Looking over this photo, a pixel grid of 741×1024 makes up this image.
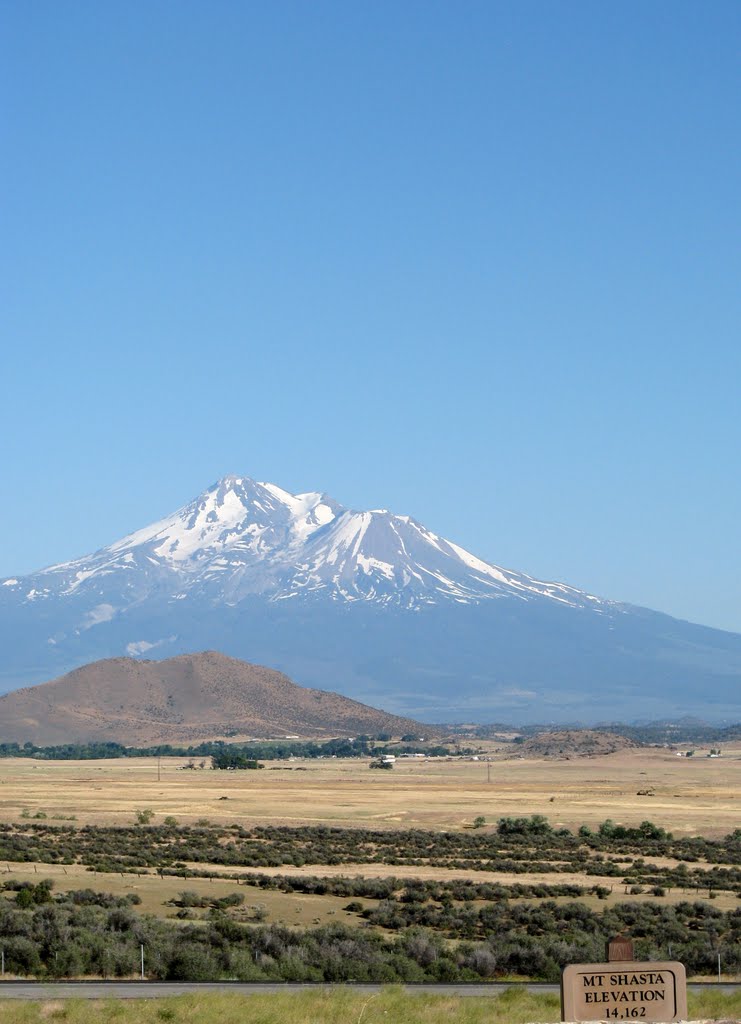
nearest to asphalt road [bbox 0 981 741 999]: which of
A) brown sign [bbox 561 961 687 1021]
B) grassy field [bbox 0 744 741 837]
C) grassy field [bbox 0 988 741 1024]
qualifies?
grassy field [bbox 0 988 741 1024]

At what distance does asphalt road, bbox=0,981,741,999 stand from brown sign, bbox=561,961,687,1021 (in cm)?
989

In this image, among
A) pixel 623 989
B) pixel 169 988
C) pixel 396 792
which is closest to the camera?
pixel 623 989

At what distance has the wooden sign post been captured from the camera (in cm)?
1247

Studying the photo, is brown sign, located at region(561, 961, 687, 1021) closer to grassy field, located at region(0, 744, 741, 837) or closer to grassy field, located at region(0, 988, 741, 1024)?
grassy field, located at region(0, 988, 741, 1024)

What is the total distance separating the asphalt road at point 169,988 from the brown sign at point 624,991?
9886 millimetres

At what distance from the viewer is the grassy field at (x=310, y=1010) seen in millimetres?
18922

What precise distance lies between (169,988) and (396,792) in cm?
7207

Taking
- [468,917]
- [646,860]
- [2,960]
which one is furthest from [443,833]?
[2,960]

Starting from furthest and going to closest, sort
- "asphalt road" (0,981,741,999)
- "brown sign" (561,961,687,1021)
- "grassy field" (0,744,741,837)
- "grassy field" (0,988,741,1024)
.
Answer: "grassy field" (0,744,741,837) < "asphalt road" (0,981,741,999) < "grassy field" (0,988,741,1024) < "brown sign" (561,961,687,1021)

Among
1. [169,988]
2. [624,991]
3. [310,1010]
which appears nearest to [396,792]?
[169,988]

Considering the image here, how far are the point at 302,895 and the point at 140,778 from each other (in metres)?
73.7

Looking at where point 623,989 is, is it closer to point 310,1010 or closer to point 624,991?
point 624,991

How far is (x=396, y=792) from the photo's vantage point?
9512 centimetres

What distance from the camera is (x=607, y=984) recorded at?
12.5 metres
